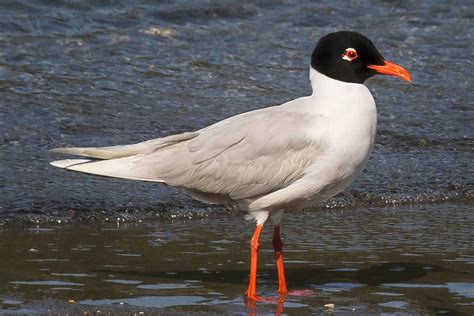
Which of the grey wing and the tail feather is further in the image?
the tail feather

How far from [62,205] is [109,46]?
3.79m

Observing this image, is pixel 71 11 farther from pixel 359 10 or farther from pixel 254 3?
pixel 359 10

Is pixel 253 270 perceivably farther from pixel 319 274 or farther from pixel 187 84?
pixel 187 84

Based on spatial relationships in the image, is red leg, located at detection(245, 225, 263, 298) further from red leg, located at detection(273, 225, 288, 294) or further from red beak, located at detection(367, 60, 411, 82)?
red beak, located at detection(367, 60, 411, 82)

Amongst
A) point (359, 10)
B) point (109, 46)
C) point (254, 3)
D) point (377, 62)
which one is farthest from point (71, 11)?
point (377, 62)

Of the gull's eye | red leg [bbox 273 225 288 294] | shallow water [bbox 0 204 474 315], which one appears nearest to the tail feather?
shallow water [bbox 0 204 474 315]

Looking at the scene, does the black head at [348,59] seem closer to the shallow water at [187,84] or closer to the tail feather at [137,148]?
the tail feather at [137,148]

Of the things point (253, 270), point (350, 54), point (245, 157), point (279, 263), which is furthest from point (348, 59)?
point (253, 270)

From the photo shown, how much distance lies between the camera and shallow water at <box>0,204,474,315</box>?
209 inches

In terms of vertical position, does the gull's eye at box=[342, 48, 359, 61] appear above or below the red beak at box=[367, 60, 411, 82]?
above

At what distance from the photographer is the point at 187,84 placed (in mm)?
9859

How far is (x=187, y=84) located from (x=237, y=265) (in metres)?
3.98

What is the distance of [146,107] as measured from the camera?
922cm

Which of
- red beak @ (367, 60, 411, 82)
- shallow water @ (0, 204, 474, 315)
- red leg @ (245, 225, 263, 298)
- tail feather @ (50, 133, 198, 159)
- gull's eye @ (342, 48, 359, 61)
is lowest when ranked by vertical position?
shallow water @ (0, 204, 474, 315)
